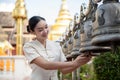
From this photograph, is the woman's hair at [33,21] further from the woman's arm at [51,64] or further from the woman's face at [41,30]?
the woman's arm at [51,64]

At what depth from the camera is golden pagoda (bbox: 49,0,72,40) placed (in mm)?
23109

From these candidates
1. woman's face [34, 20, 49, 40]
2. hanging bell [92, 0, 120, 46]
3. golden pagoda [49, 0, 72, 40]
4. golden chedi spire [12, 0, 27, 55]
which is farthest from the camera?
golden pagoda [49, 0, 72, 40]

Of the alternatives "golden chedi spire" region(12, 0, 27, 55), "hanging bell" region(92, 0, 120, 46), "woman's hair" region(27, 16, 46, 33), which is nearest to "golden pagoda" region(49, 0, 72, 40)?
"golden chedi spire" region(12, 0, 27, 55)

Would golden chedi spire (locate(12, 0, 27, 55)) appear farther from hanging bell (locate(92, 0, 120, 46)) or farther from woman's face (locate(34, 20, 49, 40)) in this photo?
hanging bell (locate(92, 0, 120, 46))

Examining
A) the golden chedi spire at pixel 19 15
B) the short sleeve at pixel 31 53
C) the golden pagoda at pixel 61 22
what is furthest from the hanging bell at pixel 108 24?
the golden pagoda at pixel 61 22

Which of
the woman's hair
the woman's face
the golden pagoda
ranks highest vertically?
the woman's hair

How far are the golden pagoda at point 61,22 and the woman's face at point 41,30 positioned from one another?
19.4 m

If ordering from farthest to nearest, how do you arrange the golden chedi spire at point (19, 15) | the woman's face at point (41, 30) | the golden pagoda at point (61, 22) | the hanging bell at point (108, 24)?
the golden pagoda at point (61, 22)
the golden chedi spire at point (19, 15)
the woman's face at point (41, 30)
the hanging bell at point (108, 24)

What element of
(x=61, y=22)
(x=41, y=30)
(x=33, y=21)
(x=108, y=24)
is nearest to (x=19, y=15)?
(x=61, y=22)

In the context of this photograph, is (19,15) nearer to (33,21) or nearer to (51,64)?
(33,21)

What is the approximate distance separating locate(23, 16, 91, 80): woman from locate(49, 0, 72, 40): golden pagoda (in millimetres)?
19319

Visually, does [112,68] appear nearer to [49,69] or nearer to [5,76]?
[49,69]

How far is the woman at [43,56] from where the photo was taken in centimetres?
320

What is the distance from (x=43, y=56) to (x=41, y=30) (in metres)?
0.21
